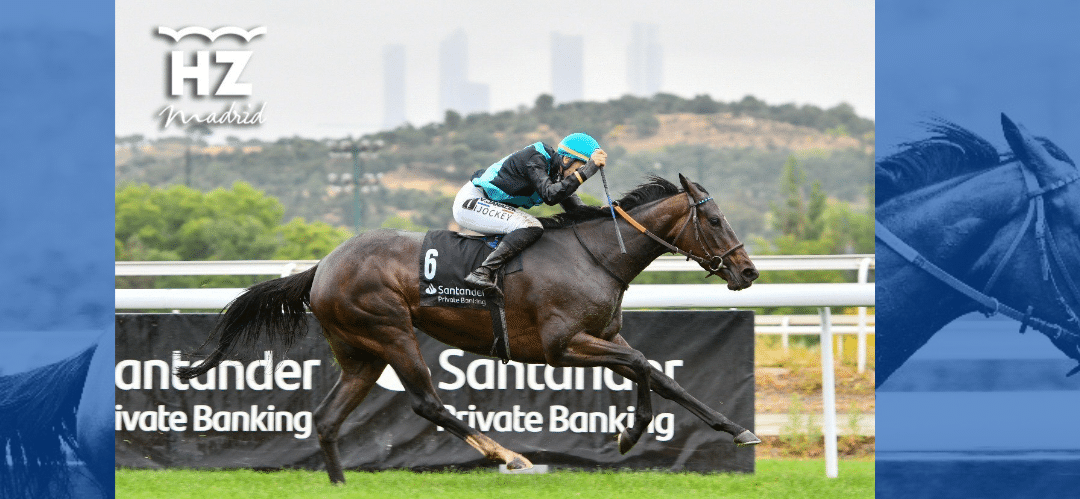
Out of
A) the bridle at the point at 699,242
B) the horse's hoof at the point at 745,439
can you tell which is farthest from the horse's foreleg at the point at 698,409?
the bridle at the point at 699,242

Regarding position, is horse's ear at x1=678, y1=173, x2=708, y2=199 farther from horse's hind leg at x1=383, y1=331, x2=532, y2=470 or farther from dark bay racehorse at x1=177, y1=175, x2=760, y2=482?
horse's hind leg at x1=383, y1=331, x2=532, y2=470

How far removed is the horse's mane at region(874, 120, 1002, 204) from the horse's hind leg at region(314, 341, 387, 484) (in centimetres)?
302

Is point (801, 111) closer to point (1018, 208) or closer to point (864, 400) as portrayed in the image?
point (864, 400)

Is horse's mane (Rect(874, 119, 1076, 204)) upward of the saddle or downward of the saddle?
upward

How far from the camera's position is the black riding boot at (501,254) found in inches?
230

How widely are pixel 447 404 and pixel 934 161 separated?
3.17m

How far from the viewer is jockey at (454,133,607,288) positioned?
19.1 ft

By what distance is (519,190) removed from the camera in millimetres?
6016

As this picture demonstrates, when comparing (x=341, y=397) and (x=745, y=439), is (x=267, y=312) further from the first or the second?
(x=745, y=439)

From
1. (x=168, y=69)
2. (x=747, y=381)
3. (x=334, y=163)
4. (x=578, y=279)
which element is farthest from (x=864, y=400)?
(x=334, y=163)

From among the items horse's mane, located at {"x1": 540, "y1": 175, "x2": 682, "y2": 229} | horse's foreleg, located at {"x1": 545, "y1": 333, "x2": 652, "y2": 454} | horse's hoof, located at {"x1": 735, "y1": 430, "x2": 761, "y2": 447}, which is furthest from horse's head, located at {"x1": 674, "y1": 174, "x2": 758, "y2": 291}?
horse's hoof, located at {"x1": 735, "y1": 430, "x2": 761, "y2": 447}

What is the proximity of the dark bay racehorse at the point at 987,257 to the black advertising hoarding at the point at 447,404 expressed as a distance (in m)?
0.91

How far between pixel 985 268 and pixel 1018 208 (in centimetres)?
39

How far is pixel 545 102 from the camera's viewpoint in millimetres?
40281
